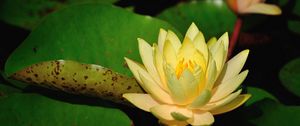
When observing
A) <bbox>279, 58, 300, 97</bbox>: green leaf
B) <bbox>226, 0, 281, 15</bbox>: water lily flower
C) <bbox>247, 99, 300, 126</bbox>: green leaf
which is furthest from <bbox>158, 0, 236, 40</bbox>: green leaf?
<bbox>247, 99, 300, 126</bbox>: green leaf

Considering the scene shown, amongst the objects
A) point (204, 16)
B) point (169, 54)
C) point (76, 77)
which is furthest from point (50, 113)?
point (204, 16)

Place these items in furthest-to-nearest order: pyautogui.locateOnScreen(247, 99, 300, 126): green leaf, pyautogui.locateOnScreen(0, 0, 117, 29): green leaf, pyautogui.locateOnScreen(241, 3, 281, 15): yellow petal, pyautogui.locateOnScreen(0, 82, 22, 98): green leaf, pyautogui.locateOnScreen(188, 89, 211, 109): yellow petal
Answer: pyautogui.locateOnScreen(0, 0, 117, 29): green leaf, pyautogui.locateOnScreen(241, 3, 281, 15): yellow petal, pyautogui.locateOnScreen(0, 82, 22, 98): green leaf, pyautogui.locateOnScreen(247, 99, 300, 126): green leaf, pyautogui.locateOnScreen(188, 89, 211, 109): yellow petal

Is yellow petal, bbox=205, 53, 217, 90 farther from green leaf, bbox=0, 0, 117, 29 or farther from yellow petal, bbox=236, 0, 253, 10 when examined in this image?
green leaf, bbox=0, 0, 117, 29

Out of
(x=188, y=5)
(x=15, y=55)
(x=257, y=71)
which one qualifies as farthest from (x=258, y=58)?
(x=15, y=55)

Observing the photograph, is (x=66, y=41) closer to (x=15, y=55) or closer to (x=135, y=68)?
(x=15, y=55)

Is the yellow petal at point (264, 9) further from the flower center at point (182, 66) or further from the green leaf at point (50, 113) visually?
the green leaf at point (50, 113)

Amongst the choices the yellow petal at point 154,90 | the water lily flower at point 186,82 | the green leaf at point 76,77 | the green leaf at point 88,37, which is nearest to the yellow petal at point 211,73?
the water lily flower at point 186,82
